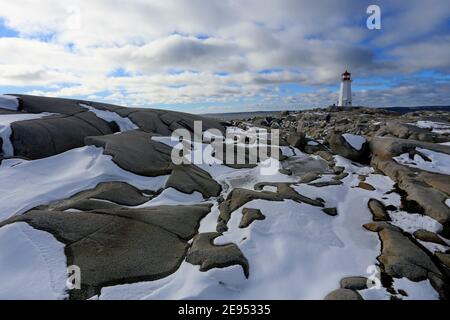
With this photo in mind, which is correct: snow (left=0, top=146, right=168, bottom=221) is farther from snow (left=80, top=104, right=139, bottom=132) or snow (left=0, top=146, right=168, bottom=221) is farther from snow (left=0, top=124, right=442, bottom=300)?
snow (left=80, top=104, right=139, bottom=132)

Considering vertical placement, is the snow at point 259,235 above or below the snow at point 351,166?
below

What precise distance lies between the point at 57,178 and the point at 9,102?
45.4 feet

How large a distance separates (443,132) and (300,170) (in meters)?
18.3

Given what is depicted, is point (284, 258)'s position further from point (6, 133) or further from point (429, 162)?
point (6, 133)

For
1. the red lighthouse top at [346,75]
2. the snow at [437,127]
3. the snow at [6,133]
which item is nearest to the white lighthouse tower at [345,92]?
the red lighthouse top at [346,75]

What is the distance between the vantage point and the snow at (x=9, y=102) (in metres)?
21.5

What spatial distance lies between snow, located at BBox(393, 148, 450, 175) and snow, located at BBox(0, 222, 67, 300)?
692 inches

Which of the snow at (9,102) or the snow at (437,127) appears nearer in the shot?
the snow at (9,102)

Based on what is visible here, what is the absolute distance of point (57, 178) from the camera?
1313cm

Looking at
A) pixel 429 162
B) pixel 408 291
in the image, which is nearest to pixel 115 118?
pixel 429 162

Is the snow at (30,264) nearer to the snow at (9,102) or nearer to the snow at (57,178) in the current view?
the snow at (57,178)

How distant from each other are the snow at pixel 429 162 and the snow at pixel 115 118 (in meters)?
20.6

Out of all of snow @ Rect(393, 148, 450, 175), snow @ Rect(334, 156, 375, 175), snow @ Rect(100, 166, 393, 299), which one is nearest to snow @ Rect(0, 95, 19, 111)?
snow @ Rect(100, 166, 393, 299)
